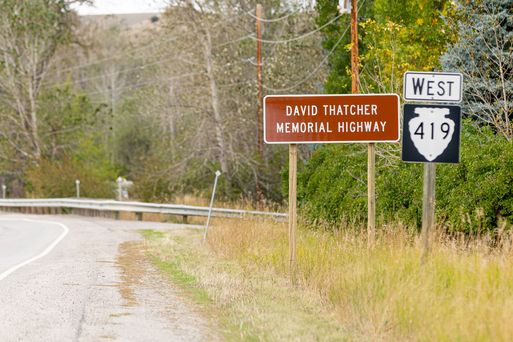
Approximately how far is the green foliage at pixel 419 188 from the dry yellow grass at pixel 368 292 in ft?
2.67

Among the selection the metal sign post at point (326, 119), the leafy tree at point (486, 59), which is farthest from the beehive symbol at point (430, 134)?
the leafy tree at point (486, 59)

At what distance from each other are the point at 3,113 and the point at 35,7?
5.72m

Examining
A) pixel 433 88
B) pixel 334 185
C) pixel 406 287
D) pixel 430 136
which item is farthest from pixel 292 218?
pixel 334 185

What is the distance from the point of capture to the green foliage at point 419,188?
13688 mm

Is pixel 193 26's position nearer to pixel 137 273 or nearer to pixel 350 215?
pixel 350 215

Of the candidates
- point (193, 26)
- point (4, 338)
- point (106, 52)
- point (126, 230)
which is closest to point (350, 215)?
point (126, 230)

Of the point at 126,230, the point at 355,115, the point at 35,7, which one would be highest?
the point at 35,7

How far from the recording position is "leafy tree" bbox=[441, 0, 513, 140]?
58.7 feet

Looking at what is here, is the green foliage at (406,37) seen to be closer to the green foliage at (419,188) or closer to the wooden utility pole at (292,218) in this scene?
the green foliage at (419,188)

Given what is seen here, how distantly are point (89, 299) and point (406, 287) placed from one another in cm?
382

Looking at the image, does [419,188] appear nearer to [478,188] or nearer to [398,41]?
[478,188]

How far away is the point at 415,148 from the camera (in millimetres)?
10117

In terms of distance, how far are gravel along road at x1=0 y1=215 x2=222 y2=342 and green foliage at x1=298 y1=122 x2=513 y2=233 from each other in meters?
3.60

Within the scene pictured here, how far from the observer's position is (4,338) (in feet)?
26.0
